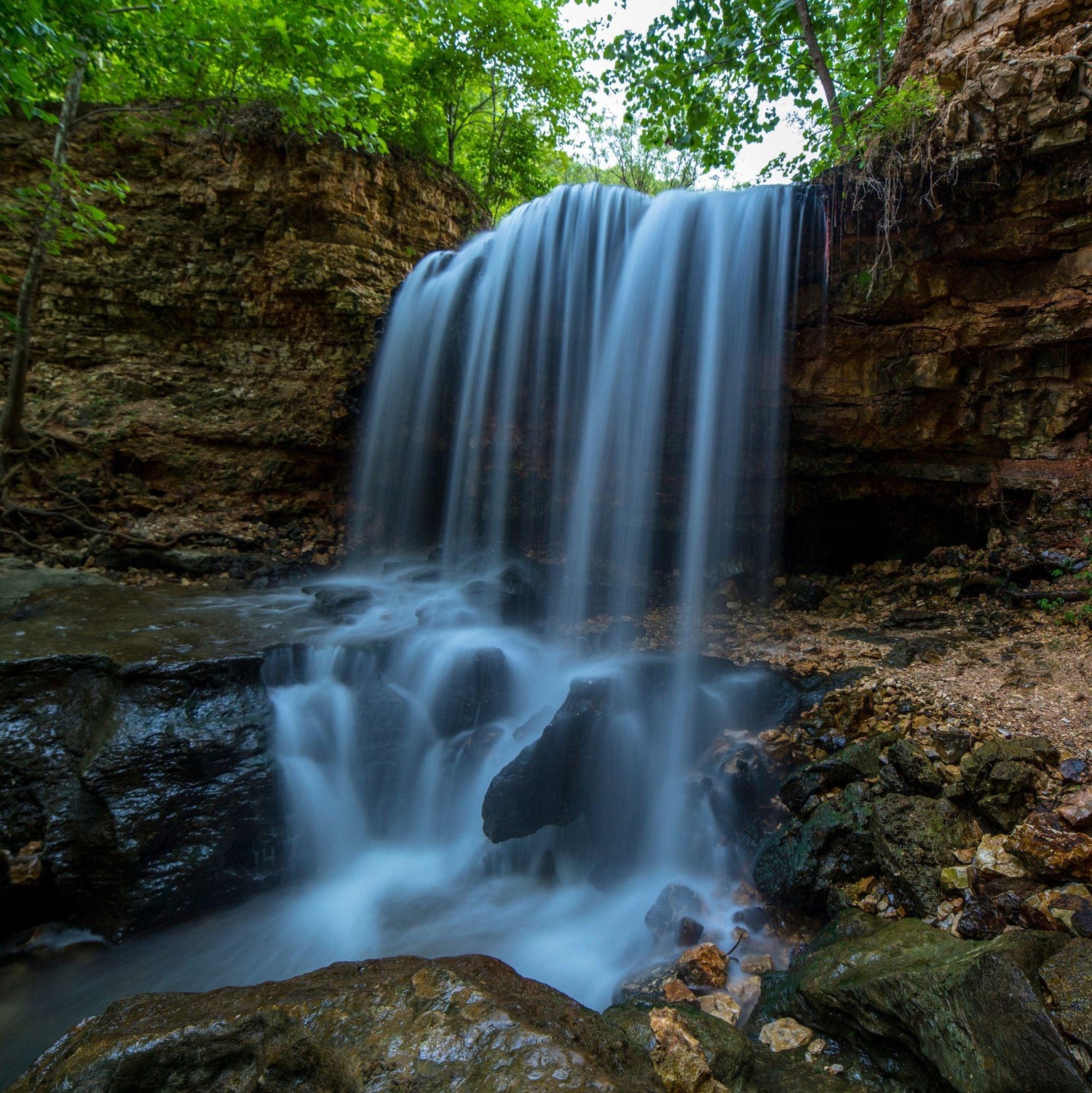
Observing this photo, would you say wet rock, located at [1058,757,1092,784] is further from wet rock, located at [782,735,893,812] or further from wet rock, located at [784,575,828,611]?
wet rock, located at [784,575,828,611]

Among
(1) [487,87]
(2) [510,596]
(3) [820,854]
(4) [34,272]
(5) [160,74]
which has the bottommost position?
(3) [820,854]

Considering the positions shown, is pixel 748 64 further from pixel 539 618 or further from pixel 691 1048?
pixel 691 1048

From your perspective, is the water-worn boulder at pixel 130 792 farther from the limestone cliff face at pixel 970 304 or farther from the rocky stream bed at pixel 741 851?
the limestone cliff face at pixel 970 304

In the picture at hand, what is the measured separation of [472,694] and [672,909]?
2.45 m

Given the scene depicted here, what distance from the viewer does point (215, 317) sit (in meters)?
8.43

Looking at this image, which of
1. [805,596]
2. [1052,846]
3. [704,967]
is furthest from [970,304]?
[704,967]

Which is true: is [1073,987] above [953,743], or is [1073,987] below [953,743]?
below

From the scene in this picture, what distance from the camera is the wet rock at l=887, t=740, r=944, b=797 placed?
3.29 metres

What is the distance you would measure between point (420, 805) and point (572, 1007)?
3.18 metres

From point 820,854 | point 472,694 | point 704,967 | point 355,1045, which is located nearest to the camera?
point 355,1045

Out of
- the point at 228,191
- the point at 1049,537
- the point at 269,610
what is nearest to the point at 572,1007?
the point at 269,610

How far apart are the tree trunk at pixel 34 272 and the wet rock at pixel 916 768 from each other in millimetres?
8948

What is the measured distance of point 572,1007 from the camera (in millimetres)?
1960

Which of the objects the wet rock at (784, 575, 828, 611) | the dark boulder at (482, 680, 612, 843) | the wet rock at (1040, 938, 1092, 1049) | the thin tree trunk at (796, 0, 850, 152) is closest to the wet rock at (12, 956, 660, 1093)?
the wet rock at (1040, 938, 1092, 1049)
